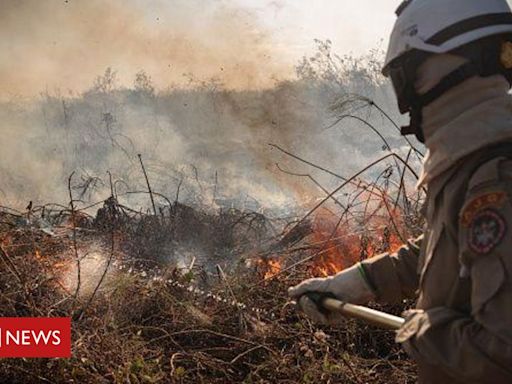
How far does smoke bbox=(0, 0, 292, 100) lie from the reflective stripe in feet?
44.0

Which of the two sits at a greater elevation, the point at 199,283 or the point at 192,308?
the point at 199,283

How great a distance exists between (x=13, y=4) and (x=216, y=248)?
410 inches

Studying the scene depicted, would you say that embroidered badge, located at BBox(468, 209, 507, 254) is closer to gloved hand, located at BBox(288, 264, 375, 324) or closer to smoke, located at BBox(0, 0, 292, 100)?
gloved hand, located at BBox(288, 264, 375, 324)

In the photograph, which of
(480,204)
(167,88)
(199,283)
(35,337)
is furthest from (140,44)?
(480,204)

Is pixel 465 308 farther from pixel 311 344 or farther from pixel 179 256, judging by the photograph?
pixel 179 256

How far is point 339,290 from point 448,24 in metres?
1.18

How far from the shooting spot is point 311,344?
4602mm

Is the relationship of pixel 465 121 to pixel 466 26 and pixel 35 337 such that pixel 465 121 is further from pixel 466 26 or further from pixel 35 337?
pixel 35 337

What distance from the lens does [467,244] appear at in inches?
67.8

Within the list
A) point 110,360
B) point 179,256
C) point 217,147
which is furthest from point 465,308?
point 217,147

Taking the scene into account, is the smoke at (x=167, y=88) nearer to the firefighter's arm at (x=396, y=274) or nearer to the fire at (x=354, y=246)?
the fire at (x=354, y=246)

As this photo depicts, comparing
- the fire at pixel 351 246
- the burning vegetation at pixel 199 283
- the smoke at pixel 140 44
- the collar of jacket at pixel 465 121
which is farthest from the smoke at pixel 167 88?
the collar of jacket at pixel 465 121

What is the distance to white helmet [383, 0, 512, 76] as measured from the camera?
197 cm

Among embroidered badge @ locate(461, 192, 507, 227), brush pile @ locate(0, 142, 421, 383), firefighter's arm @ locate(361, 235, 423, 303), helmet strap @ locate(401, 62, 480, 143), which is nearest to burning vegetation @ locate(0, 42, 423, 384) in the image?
brush pile @ locate(0, 142, 421, 383)
